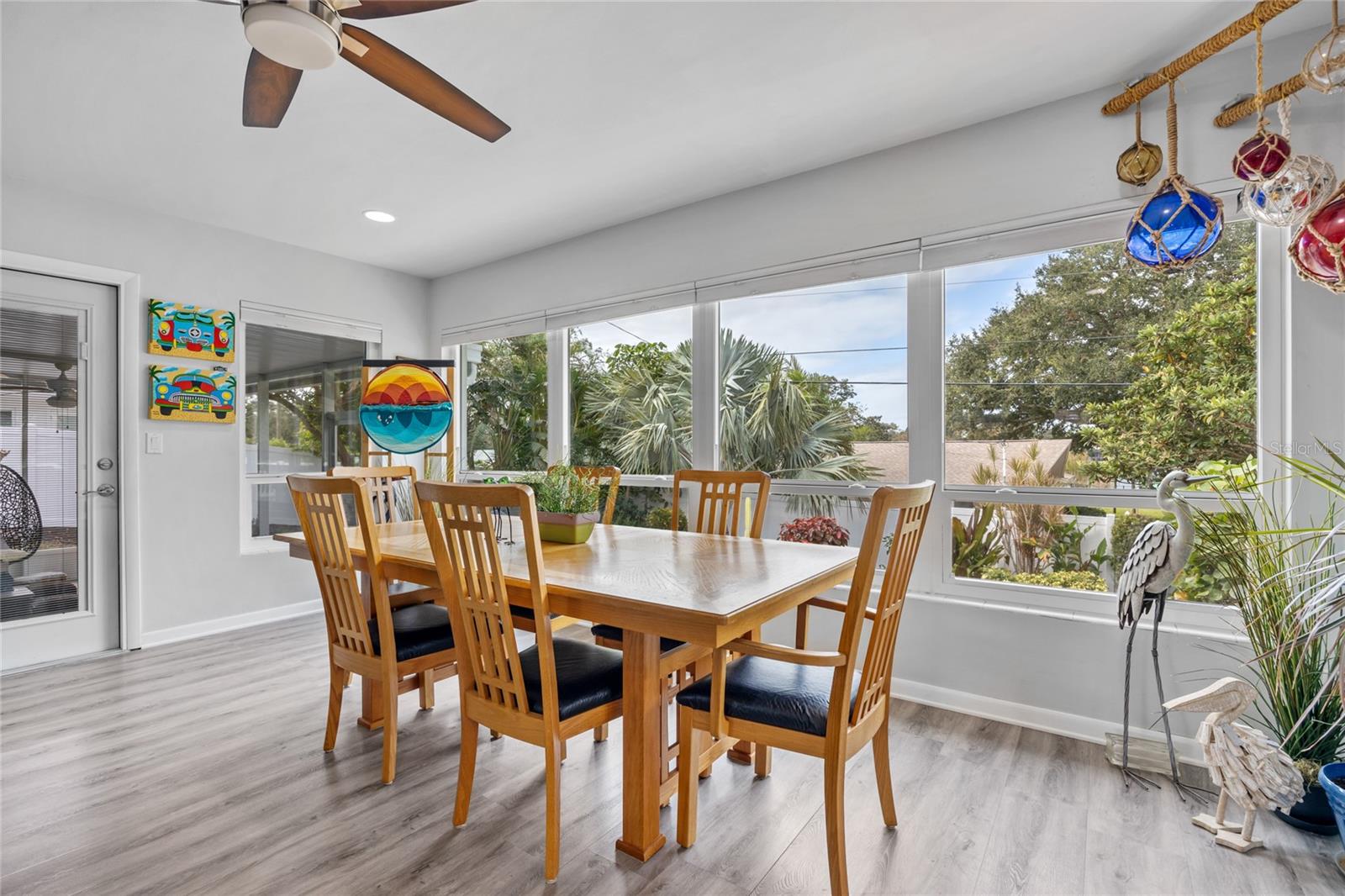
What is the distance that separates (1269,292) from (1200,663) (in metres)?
1.35

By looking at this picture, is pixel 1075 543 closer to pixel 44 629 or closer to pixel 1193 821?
pixel 1193 821

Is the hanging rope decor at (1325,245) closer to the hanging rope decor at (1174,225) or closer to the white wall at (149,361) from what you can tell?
the hanging rope decor at (1174,225)

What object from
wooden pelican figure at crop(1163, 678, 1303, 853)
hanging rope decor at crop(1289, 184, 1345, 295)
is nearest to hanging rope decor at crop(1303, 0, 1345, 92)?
hanging rope decor at crop(1289, 184, 1345, 295)

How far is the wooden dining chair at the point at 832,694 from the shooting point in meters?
1.54

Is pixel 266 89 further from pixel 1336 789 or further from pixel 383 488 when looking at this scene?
pixel 1336 789

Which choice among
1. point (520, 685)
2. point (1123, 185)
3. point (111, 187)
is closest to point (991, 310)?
point (1123, 185)

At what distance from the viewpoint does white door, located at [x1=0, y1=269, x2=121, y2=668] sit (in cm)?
339

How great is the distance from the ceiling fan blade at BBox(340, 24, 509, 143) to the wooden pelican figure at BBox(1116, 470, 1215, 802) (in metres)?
2.48

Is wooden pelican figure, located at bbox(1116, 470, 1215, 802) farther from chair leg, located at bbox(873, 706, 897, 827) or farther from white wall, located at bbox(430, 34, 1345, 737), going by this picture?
chair leg, located at bbox(873, 706, 897, 827)

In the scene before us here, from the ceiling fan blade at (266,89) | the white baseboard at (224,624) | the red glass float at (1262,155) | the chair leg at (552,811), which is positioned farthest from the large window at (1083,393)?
the white baseboard at (224,624)

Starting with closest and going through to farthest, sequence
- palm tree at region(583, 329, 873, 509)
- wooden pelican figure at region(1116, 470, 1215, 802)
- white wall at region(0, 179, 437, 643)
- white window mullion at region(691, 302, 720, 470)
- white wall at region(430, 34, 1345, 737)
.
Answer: wooden pelican figure at region(1116, 470, 1215, 802) < white wall at region(430, 34, 1345, 737) < palm tree at region(583, 329, 873, 509) < white wall at region(0, 179, 437, 643) < white window mullion at region(691, 302, 720, 470)

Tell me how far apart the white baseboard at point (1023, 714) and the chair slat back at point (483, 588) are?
193 centimetres

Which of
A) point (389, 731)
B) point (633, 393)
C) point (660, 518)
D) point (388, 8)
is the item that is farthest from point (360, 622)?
point (633, 393)

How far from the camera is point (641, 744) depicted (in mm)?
1747
